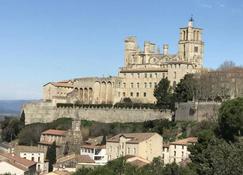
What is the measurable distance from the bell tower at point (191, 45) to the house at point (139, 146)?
28.4 meters

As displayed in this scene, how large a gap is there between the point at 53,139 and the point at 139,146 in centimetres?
1867

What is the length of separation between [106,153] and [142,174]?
1096 inches

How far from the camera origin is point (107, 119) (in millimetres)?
84250

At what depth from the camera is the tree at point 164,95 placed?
258 feet

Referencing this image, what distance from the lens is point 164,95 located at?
268 ft

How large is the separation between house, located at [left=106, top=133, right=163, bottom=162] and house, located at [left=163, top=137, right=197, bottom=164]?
1.00 metres

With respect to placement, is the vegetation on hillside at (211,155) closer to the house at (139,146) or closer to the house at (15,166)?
the house at (139,146)

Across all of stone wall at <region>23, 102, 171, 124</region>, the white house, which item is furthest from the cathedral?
the white house

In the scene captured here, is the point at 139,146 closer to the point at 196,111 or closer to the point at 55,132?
the point at 196,111

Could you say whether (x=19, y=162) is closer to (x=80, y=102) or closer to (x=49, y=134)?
(x=49, y=134)

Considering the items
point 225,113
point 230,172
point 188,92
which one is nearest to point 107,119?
point 188,92

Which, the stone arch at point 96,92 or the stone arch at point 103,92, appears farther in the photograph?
the stone arch at point 96,92

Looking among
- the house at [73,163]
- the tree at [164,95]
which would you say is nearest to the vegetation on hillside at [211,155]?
the tree at [164,95]

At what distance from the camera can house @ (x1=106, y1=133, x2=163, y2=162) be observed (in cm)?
6500
